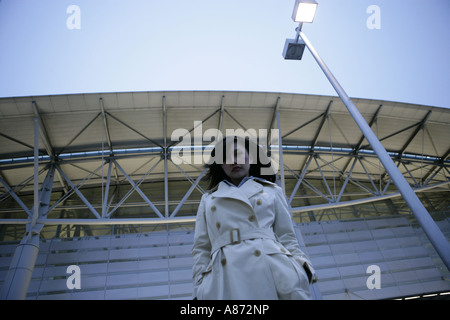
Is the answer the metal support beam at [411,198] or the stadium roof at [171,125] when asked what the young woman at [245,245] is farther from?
the stadium roof at [171,125]

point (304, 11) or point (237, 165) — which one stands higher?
point (304, 11)

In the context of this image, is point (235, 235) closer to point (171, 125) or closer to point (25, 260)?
point (25, 260)

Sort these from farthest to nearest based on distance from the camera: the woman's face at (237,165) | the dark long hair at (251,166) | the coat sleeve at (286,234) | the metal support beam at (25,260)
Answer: the metal support beam at (25,260) → the dark long hair at (251,166) → the woman's face at (237,165) → the coat sleeve at (286,234)

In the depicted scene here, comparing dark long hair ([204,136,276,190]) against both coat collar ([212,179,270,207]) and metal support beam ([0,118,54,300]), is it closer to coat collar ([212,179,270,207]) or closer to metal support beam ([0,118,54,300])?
coat collar ([212,179,270,207])

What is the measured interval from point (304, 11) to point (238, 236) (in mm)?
5373

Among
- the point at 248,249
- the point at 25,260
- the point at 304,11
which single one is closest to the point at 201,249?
the point at 248,249

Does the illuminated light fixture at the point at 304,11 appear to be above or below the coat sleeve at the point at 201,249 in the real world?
above

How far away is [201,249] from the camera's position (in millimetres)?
2273

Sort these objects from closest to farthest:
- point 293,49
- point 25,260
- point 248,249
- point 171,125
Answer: point 248,249
point 293,49
point 25,260
point 171,125

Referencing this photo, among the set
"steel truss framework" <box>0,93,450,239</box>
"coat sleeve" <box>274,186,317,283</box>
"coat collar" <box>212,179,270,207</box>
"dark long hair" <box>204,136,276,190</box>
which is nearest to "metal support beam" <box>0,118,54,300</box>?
"steel truss framework" <box>0,93,450,239</box>

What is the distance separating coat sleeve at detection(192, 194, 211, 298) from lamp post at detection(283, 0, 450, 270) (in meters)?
2.80

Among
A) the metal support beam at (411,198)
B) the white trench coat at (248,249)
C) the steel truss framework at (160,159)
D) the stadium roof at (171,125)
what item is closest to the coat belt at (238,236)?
the white trench coat at (248,249)

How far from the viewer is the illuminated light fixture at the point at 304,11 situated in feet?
18.3
